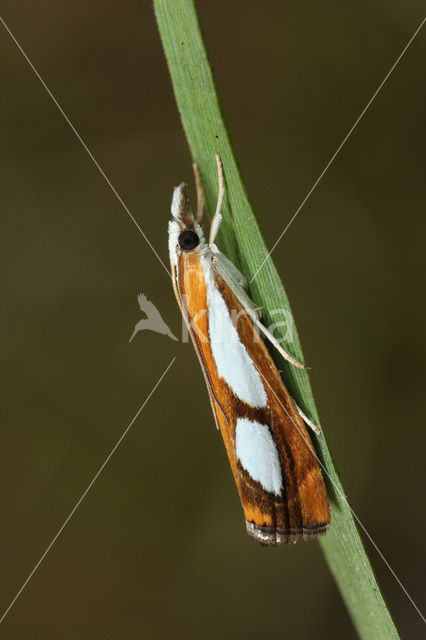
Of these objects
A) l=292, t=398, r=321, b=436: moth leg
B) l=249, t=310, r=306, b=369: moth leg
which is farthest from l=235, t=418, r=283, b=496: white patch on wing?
l=249, t=310, r=306, b=369: moth leg

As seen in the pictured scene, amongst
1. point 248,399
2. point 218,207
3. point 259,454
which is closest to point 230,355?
point 248,399

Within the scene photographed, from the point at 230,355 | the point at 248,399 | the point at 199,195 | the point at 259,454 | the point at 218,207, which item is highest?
the point at 199,195

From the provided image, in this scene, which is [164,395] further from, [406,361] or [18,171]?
[18,171]

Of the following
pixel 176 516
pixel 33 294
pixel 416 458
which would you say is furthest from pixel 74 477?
pixel 416 458

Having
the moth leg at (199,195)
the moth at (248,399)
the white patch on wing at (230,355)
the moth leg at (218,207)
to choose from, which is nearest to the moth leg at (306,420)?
the moth at (248,399)

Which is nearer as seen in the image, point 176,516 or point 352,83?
point 352,83

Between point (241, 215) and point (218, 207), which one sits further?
point (218, 207)

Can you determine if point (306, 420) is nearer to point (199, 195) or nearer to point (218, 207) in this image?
point (218, 207)

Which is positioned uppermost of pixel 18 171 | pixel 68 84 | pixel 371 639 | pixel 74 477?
pixel 68 84
